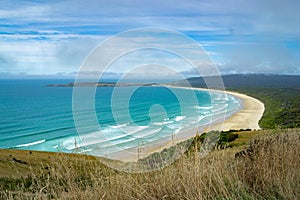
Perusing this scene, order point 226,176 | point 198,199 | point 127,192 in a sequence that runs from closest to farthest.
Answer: point 198,199
point 127,192
point 226,176

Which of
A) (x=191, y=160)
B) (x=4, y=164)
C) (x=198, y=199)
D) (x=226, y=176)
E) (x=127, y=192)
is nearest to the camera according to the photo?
(x=198, y=199)

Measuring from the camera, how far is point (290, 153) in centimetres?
462

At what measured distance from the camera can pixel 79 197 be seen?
13.4 ft

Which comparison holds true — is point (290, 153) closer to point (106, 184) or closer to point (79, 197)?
point (106, 184)

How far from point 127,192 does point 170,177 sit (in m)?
0.53

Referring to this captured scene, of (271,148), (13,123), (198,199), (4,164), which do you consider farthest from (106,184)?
(13,123)

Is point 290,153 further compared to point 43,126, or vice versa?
point 43,126

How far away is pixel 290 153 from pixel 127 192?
226 centimetres

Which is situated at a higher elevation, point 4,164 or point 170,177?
point 170,177

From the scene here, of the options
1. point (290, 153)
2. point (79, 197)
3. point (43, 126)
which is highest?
point (290, 153)

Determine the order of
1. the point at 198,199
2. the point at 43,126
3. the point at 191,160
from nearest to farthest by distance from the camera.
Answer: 1. the point at 198,199
2. the point at 191,160
3. the point at 43,126

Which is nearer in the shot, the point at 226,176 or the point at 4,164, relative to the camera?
the point at 226,176

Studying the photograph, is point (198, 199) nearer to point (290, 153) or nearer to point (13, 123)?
point (290, 153)

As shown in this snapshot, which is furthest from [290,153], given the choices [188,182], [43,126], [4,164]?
[43,126]
